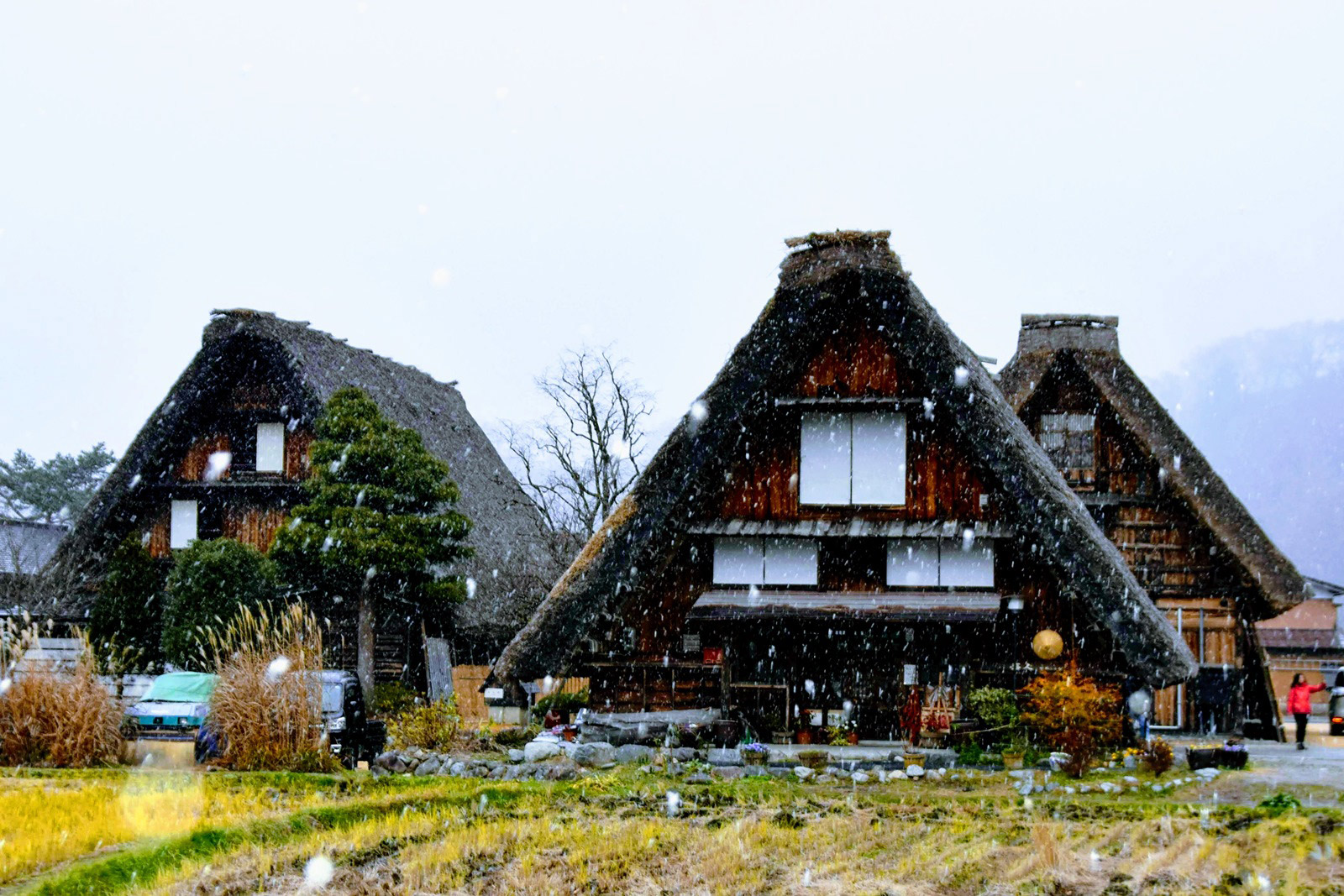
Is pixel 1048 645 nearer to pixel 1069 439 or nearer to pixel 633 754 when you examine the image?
pixel 633 754

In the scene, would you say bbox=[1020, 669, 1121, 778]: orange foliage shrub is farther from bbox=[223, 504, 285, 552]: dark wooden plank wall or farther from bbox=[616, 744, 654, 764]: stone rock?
bbox=[223, 504, 285, 552]: dark wooden plank wall

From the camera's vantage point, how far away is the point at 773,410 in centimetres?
1877

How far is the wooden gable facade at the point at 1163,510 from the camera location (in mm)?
22703

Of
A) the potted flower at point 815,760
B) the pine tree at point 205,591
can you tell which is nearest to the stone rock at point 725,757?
the potted flower at point 815,760

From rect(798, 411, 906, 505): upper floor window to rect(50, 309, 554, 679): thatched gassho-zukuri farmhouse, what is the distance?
474 inches

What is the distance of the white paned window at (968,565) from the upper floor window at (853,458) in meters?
0.85

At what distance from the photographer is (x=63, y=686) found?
55.7 ft

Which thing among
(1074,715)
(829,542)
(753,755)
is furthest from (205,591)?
(1074,715)

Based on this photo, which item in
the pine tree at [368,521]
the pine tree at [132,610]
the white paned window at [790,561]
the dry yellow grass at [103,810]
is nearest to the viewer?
the dry yellow grass at [103,810]

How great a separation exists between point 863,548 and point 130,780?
28.6 feet

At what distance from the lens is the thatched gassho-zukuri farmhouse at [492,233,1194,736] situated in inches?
690

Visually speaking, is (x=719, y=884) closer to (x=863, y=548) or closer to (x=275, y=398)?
(x=863, y=548)

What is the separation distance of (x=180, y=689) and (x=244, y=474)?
10744 millimetres

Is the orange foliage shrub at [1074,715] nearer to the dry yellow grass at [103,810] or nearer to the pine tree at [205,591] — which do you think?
the dry yellow grass at [103,810]
